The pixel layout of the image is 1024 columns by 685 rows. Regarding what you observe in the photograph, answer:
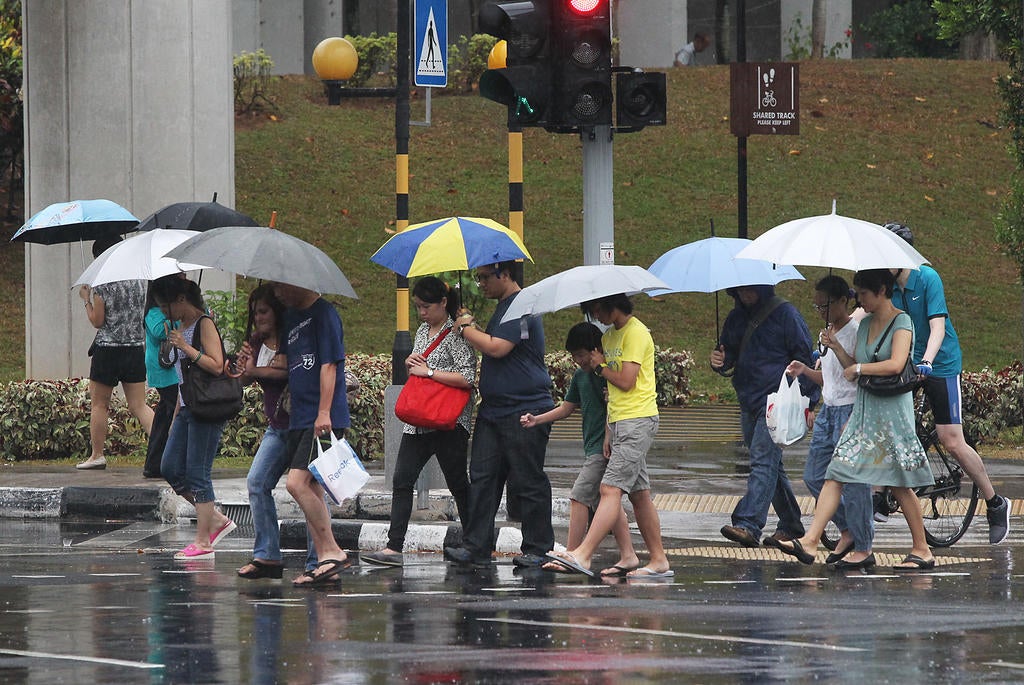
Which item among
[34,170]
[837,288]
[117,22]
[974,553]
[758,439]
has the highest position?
[117,22]

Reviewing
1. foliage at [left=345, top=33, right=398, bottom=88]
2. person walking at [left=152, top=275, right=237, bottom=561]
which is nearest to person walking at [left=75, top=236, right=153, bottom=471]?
person walking at [left=152, top=275, right=237, bottom=561]

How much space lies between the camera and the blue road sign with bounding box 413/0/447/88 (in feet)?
42.1

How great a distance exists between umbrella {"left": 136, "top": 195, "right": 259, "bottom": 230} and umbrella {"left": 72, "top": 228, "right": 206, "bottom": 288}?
260 mm

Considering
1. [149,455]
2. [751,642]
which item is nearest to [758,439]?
[751,642]

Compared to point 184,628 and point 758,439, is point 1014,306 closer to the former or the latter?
point 758,439

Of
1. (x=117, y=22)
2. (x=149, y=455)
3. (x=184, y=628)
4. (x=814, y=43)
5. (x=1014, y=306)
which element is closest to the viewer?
(x=184, y=628)

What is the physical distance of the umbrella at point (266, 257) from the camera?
916cm

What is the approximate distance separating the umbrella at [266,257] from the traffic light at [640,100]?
7.72ft

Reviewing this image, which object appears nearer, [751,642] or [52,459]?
[751,642]

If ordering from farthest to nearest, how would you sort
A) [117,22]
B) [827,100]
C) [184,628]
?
[827,100], [117,22], [184,628]

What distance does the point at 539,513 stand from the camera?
1014cm

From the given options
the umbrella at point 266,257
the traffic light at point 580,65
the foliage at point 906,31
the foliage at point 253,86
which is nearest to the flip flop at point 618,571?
the umbrella at point 266,257

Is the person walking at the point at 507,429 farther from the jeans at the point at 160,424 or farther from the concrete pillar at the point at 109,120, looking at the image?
the concrete pillar at the point at 109,120

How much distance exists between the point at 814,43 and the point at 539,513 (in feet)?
95.3
